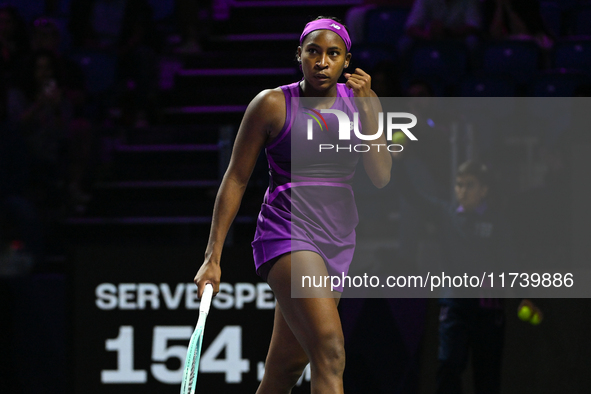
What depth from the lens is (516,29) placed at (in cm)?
678

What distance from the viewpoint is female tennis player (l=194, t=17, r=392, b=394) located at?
2.57 metres

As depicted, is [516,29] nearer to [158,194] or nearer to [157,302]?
[158,194]

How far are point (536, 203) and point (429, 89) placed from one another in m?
1.51

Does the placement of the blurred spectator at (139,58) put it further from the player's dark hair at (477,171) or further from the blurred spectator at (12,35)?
the player's dark hair at (477,171)

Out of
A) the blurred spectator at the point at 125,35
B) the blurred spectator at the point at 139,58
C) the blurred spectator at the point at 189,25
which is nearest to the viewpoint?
the blurred spectator at the point at 139,58

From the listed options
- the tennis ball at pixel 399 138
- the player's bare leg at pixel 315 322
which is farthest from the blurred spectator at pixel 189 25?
the player's bare leg at pixel 315 322

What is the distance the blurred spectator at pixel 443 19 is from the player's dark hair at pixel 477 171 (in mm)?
2877

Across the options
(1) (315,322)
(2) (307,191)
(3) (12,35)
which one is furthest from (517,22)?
(1) (315,322)

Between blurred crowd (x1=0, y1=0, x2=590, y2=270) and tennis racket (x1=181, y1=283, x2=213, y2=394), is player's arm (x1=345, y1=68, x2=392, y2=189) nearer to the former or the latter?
tennis racket (x1=181, y1=283, x2=213, y2=394)

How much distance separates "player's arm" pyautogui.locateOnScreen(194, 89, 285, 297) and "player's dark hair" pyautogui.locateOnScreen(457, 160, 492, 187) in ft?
5.44

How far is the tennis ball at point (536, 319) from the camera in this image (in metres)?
3.99

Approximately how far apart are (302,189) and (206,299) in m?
0.50

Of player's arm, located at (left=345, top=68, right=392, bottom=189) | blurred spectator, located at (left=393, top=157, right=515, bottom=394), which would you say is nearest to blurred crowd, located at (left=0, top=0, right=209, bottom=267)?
blurred spectator, located at (left=393, top=157, right=515, bottom=394)

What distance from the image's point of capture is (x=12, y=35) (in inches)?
276
